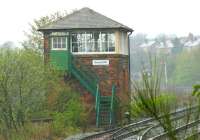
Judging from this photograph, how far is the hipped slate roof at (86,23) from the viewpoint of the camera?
1248 inches

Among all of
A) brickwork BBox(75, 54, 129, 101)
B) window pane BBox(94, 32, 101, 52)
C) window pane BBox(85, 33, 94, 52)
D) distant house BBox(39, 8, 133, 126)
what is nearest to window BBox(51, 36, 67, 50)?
distant house BBox(39, 8, 133, 126)

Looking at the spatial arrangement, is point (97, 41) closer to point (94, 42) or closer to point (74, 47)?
point (94, 42)

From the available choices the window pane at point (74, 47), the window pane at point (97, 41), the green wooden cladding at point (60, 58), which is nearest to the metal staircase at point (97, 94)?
the green wooden cladding at point (60, 58)

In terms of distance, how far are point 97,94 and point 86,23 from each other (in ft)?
15.2

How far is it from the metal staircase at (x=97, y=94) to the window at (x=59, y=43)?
0.85 m

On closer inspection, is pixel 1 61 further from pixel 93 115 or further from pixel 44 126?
pixel 93 115

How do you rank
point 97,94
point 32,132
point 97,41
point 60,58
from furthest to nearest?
point 97,41 → point 60,58 → point 97,94 → point 32,132

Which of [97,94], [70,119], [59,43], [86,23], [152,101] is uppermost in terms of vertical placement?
[86,23]

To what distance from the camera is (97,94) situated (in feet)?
101

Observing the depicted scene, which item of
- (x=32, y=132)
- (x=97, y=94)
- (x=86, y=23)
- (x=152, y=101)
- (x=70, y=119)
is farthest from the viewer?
(x=86, y=23)

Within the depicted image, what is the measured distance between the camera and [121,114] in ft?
100

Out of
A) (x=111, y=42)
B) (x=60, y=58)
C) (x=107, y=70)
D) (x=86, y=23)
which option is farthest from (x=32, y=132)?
(x=86, y=23)

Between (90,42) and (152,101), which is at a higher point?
(90,42)

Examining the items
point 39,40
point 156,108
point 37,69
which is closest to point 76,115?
point 37,69
